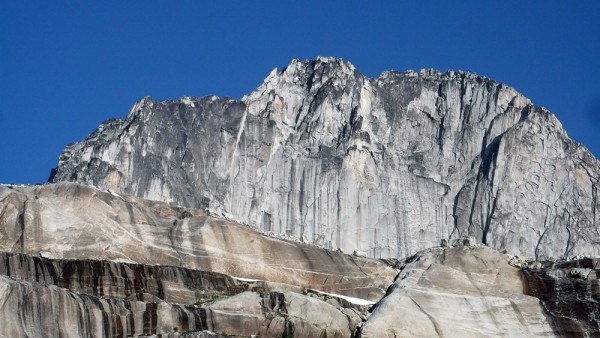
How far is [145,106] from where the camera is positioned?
16700 centimetres

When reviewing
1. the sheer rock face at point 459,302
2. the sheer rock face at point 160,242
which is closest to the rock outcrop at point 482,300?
the sheer rock face at point 459,302

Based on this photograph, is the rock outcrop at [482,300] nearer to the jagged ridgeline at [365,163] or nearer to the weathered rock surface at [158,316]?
the weathered rock surface at [158,316]

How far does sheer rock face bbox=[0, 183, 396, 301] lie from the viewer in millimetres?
100000

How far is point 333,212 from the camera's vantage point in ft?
518

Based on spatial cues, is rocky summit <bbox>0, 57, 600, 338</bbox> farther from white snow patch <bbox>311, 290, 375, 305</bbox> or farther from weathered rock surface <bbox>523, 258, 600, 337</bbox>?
white snow patch <bbox>311, 290, 375, 305</bbox>

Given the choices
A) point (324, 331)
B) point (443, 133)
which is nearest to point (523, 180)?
point (443, 133)

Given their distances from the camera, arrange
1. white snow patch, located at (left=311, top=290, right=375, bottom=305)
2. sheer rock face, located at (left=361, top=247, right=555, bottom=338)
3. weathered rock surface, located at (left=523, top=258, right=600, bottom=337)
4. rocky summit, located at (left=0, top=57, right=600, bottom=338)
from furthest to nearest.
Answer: white snow patch, located at (left=311, top=290, right=375, bottom=305)
weathered rock surface, located at (left=523, top=258, right=600, bottom=337)
rocky summit, located at (left=0, top=57, right=600, bottom=338)
sheer rock face, located at (left=361, top=247, right=555, bottom=338)

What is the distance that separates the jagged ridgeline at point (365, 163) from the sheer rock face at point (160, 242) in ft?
149

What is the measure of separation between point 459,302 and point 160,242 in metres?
17.5

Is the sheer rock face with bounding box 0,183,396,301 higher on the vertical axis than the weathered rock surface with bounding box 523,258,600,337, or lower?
higher

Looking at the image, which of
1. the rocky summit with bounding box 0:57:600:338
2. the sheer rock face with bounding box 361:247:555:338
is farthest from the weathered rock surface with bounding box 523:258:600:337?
the sheer rock face with bounding box 361:247:555:338

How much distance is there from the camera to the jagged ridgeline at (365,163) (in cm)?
15762

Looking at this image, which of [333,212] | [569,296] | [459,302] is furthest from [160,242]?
[333,212]

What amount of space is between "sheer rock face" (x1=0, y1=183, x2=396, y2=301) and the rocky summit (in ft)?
0.38
